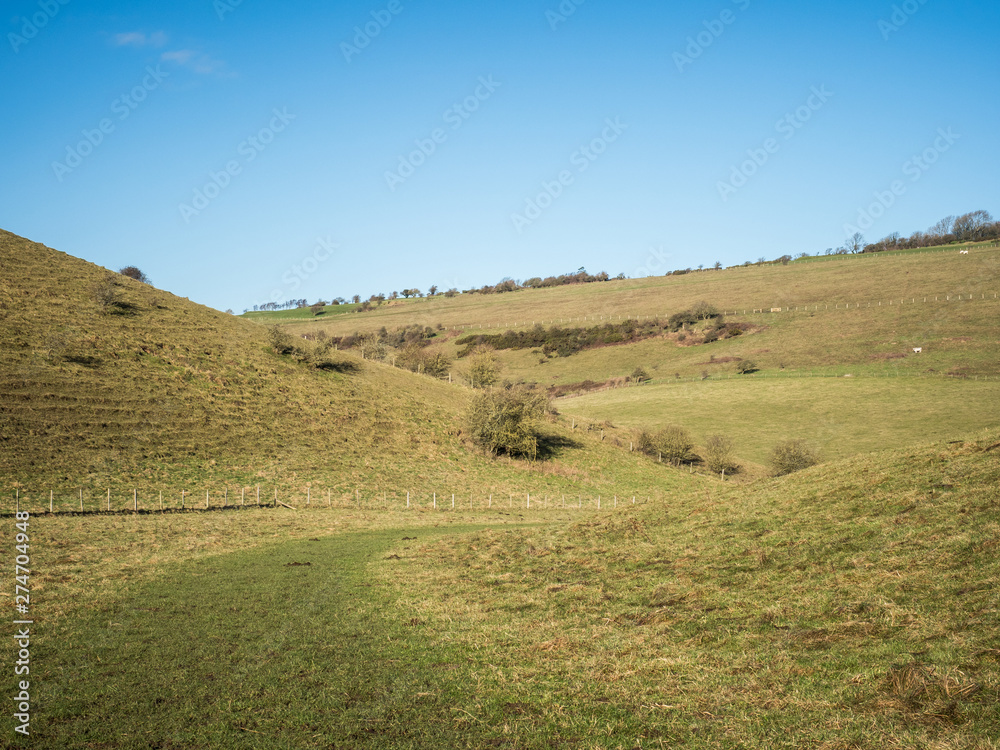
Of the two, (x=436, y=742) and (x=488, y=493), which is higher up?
(x=436, y=742)

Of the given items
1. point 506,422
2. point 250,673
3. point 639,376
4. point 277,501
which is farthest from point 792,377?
point 250,673

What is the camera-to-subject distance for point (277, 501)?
39.3 m

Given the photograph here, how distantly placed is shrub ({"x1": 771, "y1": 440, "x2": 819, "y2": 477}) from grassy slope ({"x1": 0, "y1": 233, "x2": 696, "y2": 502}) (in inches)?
428

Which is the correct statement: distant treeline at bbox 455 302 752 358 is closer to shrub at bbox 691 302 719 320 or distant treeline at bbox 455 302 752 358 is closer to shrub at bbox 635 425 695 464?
shrub at bbox 691 302 719 320

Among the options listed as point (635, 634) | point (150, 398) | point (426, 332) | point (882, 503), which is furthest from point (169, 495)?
point (426, 332)

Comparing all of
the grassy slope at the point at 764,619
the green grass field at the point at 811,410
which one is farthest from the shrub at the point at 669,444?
the grassy slope at the point at 764,619

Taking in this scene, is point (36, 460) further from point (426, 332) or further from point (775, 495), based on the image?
point (426, 332)

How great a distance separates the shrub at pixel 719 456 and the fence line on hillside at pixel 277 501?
14668 millimetres

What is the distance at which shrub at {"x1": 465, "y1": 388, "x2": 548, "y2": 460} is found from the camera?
56.8 m

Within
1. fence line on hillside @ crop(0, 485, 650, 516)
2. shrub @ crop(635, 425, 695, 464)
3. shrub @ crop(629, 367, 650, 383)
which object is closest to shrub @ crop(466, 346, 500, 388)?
shrub @ crop(629, 367, 650, 383)

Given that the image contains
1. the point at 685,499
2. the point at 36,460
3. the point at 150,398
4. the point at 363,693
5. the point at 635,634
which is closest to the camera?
the point at 363,693

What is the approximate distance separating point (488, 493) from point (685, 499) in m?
27.1

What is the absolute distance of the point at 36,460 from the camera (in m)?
37.0

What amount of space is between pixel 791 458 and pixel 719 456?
8.39m
